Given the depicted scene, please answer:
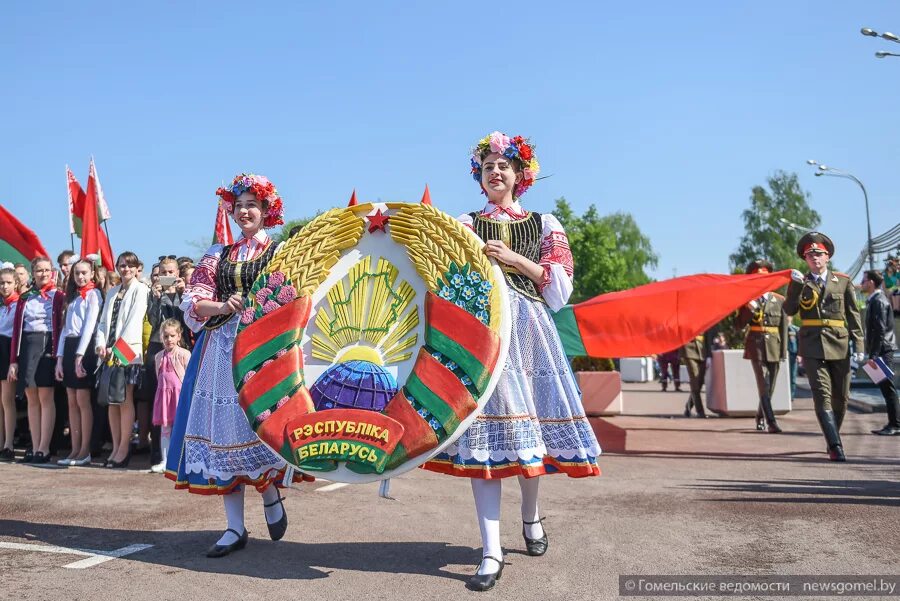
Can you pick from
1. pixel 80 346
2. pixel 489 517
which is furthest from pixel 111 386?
pixel 489 517

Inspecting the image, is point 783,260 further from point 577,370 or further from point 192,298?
point 192,298

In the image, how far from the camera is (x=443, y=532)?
5.09 meters

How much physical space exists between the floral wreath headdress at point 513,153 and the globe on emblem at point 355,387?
1309 mm

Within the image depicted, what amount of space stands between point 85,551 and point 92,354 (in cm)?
446

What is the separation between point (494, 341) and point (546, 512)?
2.10 m

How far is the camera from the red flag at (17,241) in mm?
12336

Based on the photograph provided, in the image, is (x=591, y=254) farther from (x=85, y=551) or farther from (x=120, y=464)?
(x=85, y=551)

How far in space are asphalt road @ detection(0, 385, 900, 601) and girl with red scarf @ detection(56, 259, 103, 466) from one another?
773 mm

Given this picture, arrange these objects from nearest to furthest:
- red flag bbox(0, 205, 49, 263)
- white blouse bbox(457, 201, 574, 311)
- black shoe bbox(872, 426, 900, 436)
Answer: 1. white blouse bbox(457, 201, 574, 311)
2. black shoe bbox(872, 426, 900, 436)
3. red flag bbox(0, 205, 49, 263)

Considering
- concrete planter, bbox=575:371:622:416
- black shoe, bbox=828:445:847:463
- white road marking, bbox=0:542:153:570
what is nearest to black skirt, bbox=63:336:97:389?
white road marking, bbox=0:542:153:570

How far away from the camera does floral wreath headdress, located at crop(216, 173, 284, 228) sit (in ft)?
16.3

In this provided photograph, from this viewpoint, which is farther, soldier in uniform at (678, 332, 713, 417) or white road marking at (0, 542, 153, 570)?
soldier in uniform at (678, 332, 713, 417)

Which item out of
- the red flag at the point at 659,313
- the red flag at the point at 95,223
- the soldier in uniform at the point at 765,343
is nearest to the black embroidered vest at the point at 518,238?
the red flag at the point at 659,313

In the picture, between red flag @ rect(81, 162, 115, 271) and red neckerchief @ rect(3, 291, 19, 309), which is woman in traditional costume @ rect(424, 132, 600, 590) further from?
red flag @ rect(81, 162, 115, 271)
